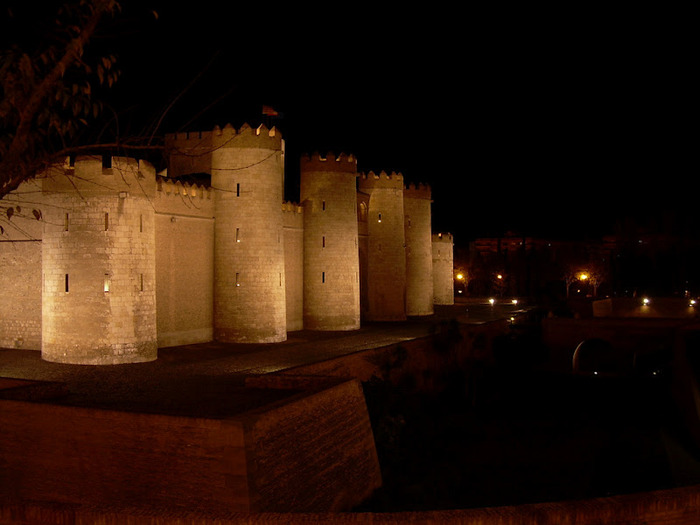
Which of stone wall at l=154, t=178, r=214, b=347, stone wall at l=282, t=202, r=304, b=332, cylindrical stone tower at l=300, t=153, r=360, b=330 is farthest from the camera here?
cylindrical stone tower at l=300, t=153, r=360, b=330

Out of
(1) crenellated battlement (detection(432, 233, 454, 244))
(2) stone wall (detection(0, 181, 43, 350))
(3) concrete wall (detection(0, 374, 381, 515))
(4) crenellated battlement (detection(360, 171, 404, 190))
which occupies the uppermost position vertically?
(4) crenellated battlement (detection(360, 171, 404, 190))

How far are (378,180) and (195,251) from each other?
11750 millimetres

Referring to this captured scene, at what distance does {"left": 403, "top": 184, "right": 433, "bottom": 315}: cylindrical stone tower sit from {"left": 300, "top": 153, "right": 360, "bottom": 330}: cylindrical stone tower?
783 centimetres

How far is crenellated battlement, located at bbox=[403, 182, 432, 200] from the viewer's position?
34.7m

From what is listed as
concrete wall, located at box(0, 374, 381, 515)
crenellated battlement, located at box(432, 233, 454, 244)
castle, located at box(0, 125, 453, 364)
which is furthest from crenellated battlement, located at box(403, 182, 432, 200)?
concrete wall, located at box(0, 374, 381, 515)

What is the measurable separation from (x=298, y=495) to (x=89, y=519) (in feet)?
14.7

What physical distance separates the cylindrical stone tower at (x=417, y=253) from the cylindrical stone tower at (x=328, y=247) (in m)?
7.83

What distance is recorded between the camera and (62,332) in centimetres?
1742

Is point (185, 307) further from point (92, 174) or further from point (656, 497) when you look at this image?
point (656, 497)

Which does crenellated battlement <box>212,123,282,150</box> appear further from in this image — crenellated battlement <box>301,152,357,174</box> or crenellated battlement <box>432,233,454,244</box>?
crenellated battlement <box>432,233,454,244</box>

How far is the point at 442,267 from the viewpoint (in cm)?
4059

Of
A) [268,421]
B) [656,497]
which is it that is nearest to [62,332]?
[268,421]

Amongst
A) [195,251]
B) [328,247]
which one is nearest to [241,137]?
[195,251]

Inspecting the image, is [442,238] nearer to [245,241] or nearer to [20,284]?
[245,241]
